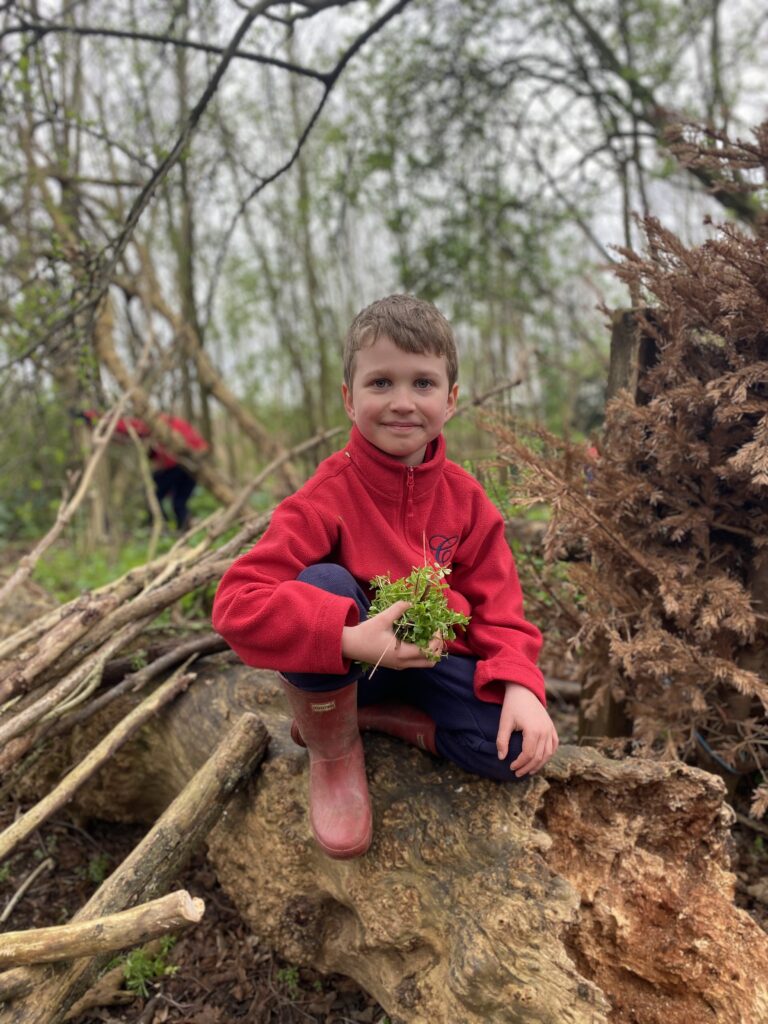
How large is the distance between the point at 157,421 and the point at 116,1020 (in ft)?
15.8

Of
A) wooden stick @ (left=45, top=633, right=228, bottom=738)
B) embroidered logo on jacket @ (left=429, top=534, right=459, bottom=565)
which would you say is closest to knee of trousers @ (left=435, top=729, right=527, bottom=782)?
embroidered logo on jacket @ (left=429, top=534, right=459, bottom=565)

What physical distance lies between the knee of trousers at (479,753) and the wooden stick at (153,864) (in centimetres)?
65

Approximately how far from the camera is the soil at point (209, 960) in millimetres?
2158

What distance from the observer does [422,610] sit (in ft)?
5.17

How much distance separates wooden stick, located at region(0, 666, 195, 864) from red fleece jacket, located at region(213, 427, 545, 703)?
0.98 meters

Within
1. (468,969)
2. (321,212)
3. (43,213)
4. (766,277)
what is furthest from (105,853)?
(321,212)

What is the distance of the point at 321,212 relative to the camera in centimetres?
840

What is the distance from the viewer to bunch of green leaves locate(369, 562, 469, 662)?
1581 mm

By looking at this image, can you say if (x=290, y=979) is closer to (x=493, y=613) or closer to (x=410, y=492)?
(x=493, y=613)

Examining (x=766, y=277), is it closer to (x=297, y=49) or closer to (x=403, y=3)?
(x=403, y=3)

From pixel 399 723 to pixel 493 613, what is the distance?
1.43 feet

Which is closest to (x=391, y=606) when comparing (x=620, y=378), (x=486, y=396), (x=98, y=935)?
(x=98, y=935)

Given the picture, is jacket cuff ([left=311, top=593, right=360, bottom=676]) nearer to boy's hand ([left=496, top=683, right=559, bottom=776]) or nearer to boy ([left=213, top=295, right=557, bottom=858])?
boy ([left=213, top=295, right=557, bottom=858])

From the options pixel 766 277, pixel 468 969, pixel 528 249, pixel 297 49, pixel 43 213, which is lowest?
pixel 468 969
